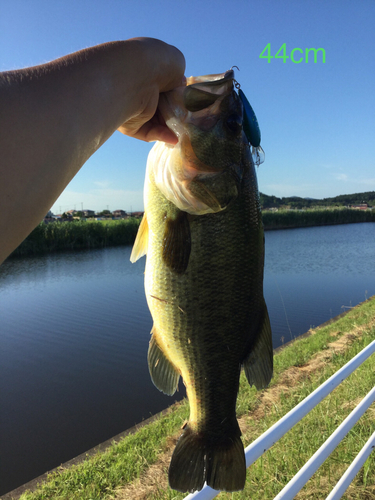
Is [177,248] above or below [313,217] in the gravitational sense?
below

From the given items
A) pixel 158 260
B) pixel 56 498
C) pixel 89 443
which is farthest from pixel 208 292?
pixel 89 443

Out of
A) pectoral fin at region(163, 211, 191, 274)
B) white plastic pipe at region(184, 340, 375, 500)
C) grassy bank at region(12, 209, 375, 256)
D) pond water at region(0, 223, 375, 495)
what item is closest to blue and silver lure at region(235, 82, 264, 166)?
pectoral fin at region(163, 211, 191, 274)

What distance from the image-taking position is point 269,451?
3.45m

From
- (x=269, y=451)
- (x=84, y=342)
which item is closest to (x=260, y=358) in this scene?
(x=269, y=451)

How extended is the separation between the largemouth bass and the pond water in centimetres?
565

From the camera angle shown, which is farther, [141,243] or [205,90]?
[141,243]

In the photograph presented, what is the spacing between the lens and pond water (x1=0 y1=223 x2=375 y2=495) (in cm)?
653

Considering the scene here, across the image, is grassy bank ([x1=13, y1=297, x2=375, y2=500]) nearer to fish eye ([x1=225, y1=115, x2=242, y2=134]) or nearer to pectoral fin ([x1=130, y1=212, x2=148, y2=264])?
pectoral fin ([x1=130, y1=212, x2=148, y2=264])

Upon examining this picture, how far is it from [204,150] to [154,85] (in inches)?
12.8

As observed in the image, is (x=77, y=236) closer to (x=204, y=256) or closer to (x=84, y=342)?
(x=84, y=342)

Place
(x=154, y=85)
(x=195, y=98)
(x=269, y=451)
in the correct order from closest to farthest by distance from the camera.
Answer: (x=154, y=85)
(x=195, y=98)
(x=269, y=451)

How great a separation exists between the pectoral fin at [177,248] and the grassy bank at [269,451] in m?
2.53

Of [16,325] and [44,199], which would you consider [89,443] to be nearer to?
[44,199]

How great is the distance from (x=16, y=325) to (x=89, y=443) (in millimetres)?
7817
